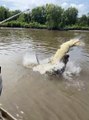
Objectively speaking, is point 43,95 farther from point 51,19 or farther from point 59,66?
point 51,19

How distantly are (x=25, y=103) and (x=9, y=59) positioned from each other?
8872 mm

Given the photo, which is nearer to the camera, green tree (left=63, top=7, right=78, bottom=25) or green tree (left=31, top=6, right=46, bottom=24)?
green tree (left=63, top=7, right=78, bottom=25)

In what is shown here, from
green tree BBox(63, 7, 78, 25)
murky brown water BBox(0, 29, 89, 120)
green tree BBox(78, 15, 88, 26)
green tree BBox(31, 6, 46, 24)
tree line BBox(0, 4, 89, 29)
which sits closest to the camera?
murky brown water BBox(0, 29, 89, 120)

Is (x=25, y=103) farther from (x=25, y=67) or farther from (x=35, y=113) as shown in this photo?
(x=25, y=67)

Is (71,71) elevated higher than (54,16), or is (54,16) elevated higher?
(71,71)

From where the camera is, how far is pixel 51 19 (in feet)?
272

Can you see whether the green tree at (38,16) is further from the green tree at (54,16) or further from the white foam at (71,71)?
the white foam at (71,71)

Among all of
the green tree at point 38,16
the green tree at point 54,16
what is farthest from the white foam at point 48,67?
the green tree at point 38,16

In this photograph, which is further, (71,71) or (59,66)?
(71,71)

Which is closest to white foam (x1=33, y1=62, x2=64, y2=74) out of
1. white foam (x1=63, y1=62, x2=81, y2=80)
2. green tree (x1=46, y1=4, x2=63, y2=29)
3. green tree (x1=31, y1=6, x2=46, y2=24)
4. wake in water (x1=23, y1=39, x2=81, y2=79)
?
wake in water (x1=23, y1=39, x2=81, y2=79)

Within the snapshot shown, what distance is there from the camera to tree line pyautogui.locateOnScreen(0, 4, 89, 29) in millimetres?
81625

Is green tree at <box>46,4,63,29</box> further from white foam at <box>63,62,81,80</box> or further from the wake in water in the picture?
white foam at <box>63,62,81,80</box>

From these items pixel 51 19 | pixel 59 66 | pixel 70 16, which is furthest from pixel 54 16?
→ pixel 59 66

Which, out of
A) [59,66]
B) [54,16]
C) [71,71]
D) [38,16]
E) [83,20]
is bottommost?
[83,20]
